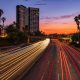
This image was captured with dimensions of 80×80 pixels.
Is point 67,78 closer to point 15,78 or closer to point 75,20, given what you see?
point 15,78

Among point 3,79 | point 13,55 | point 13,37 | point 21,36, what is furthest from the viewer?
point 21,36

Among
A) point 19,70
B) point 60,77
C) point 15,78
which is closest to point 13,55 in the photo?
point 15,78

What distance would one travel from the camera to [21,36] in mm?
180500

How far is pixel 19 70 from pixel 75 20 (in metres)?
138

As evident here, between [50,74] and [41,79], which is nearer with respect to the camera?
[41,79]

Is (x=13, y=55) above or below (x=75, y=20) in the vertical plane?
below

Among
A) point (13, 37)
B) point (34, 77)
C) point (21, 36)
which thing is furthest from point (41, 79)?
point (21, 36)

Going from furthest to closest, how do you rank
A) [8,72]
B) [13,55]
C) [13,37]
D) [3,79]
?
[13,37], [13,55], [8,72], [3,79]

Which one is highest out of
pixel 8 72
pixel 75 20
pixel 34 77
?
pixel 75 20

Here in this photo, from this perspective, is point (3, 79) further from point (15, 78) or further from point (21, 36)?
point (21, 36)

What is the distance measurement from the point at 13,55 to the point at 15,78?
15.4 ft

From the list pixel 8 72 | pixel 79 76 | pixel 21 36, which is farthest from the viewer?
pixel 21 36

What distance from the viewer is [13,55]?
1763 inches

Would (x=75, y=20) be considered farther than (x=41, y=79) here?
Yes
